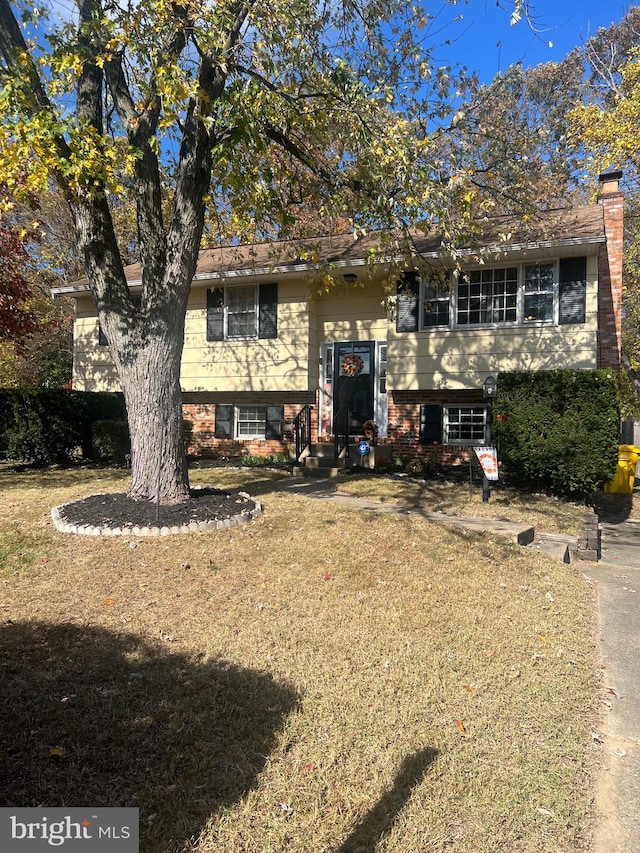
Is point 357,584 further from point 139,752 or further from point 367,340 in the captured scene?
point 367,340

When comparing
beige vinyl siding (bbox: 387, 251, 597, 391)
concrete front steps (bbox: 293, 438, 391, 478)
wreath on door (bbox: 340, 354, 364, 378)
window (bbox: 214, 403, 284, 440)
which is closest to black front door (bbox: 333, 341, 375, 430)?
wreath on door (bbox: 340, 354, 364, 378)

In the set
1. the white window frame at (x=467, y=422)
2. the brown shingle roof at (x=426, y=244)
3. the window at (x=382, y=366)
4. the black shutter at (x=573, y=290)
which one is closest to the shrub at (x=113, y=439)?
the brown shingle roof at (x=426, y=244)

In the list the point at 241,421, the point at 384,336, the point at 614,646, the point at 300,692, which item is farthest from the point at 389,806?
the point at 241,421

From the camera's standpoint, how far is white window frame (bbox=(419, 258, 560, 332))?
11492 mm

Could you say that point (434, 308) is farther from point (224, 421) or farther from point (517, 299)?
point (224, 421)

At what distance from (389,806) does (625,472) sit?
34.9 feet

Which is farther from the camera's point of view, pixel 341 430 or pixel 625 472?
pixel 341 430

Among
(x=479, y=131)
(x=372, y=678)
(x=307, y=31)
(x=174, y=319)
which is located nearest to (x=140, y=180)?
(x=174, y=319)

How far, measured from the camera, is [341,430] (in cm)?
1398

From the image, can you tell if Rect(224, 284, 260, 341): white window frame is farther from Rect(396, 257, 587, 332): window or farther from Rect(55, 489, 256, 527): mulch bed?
Rect(55, 489, 256, 527): mulch bed

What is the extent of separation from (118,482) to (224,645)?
6.83m

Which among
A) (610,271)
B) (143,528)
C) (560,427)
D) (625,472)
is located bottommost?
(143,528)

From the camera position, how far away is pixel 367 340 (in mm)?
13945

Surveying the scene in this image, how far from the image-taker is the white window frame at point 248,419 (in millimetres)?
14984
